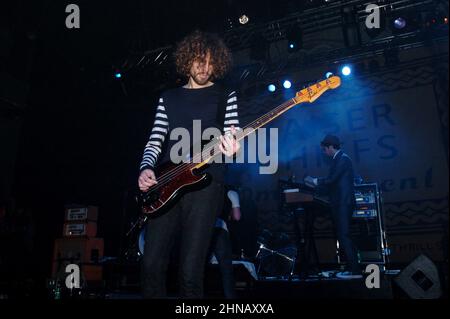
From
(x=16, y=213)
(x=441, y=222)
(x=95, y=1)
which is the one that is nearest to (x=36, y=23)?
(x=95, y=1)

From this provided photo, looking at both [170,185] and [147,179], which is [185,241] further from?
[147,179]

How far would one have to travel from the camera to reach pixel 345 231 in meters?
6.07

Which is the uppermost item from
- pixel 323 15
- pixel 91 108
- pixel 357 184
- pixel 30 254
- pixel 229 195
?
pixel 323 15

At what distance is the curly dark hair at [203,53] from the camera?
8.79ft

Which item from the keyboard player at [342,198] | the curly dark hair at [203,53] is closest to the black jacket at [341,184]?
the keyboard player at [342,198]

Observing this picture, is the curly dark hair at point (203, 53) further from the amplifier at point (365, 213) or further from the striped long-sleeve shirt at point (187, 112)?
the amplifier at point (365, 213)

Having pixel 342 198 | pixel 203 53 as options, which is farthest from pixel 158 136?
pixel 342 198

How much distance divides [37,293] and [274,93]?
22.9 feet

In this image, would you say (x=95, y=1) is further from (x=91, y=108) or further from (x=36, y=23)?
(x=91, y=108)

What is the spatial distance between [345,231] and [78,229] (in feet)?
20.8

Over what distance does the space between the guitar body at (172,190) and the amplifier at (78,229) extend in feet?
24.0

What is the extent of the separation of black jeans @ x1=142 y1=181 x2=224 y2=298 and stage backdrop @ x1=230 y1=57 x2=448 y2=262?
5532mm

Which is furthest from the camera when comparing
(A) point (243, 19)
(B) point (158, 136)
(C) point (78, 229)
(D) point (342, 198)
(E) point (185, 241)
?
(C) point (78, 229)
